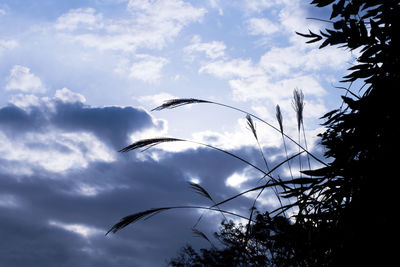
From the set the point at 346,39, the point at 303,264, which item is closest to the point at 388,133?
the point at 346,39

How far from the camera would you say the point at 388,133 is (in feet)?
5.75

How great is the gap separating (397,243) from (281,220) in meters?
0.73

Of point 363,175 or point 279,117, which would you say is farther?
point 279,117

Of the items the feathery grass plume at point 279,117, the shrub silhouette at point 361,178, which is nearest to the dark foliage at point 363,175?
the shrub silhouette at point 361,178

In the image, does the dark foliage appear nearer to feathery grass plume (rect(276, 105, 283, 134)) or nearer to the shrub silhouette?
the shrub silhouette

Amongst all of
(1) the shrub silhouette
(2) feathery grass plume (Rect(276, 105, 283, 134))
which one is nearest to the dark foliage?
(1) the shrub silhouette

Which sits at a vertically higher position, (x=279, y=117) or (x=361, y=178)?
(x=279, y=117)

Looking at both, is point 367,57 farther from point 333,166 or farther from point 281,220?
point 281,220

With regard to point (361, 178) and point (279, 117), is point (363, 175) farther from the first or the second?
point (279, 117)

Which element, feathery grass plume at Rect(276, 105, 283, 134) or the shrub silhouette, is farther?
feathery grass plume at Rect(276, 105, 283, 134)

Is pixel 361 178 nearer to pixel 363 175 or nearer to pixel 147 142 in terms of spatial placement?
pixel 363 175

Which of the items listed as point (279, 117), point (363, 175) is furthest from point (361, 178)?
point (279, 117)

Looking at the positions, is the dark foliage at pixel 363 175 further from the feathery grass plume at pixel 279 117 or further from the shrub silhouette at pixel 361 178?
the feathery grass plume at pixel 279 117

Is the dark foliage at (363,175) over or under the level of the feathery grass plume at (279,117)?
under
